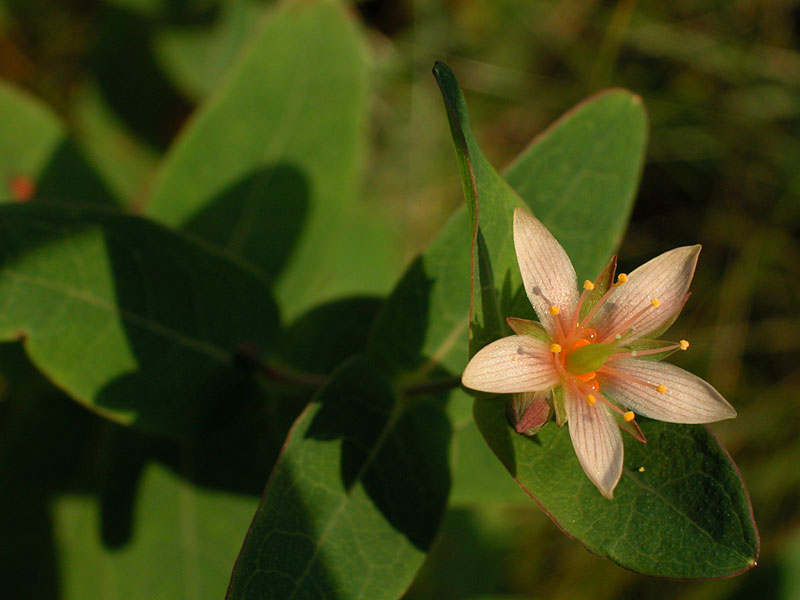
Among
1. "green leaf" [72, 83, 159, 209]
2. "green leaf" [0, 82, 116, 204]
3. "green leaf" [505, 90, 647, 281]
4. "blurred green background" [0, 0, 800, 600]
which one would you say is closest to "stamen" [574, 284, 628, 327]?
"green leaf" [505, 90, 647, 281]

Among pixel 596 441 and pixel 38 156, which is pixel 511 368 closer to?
pixel 596 441

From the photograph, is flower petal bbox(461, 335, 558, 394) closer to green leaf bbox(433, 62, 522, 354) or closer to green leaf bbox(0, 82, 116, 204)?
green leaf bbox(433, 62, 522, 354)

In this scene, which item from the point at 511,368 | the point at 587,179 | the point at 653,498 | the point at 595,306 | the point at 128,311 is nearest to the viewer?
the point at 511,368

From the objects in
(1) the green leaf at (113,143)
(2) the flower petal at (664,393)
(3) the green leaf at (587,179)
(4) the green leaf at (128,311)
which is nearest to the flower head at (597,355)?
(2) the flower petal at (664,393)

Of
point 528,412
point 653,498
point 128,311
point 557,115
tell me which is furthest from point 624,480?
point 557,115

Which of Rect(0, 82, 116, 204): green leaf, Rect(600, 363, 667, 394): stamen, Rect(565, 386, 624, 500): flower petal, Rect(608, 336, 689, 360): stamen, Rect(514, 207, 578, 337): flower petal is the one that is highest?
Rect(514, 207, 578, 337): flower petal

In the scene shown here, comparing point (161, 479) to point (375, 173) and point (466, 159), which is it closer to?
point (466, 159)
